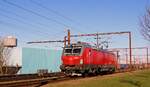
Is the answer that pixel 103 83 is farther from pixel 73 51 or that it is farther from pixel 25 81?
pixel 73 51

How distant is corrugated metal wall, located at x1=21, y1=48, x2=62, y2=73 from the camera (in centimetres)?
5888

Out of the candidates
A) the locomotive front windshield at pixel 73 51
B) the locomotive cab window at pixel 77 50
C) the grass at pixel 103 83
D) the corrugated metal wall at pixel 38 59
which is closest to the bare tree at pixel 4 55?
the corrugated metal wall at pixel 38 59

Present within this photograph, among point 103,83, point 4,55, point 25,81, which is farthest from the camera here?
point 4,55

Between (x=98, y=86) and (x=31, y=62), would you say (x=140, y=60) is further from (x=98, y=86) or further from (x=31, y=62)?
(x=98, y=86)

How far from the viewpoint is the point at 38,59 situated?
6175 centimetres

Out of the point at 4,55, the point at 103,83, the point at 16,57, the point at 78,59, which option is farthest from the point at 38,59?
the point at 103,83

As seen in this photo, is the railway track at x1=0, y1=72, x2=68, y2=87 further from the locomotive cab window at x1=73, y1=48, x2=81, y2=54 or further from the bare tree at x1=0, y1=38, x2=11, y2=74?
the bare tree at x1=0, y1=38, x2=11, y2=74

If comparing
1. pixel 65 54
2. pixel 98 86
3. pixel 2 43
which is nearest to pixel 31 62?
pixel 2 43

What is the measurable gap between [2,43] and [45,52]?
9.93m

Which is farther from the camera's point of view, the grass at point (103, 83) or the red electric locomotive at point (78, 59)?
the red electric locomotive at point (78, 59)

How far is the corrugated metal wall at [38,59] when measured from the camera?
193 feet

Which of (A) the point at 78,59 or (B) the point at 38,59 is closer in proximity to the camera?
(A) the point at 78,59

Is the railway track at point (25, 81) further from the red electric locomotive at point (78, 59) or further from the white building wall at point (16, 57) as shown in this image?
the white building wall at point (16, 57)

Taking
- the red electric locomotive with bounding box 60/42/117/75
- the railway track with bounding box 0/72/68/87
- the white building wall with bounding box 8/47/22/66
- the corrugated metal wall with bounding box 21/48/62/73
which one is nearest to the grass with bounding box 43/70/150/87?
the railway track with bounding box 0/72/68/87
